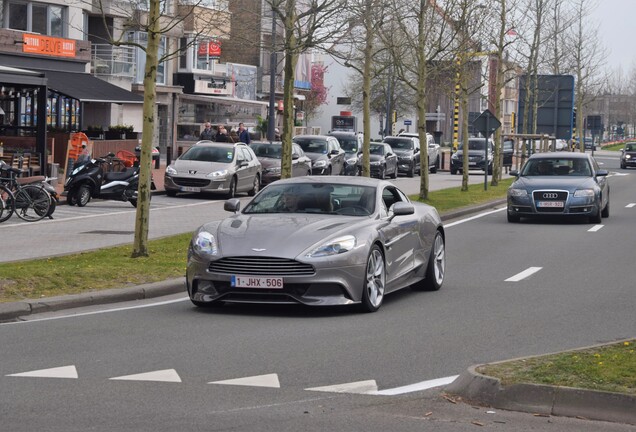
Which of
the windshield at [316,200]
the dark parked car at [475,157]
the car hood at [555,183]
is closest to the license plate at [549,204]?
the car hood at [555,183]

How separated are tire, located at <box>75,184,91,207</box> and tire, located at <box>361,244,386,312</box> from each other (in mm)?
17427

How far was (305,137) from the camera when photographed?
45.0m

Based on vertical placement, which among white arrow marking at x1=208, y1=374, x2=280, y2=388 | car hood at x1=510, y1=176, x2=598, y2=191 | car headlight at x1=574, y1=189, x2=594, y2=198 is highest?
car hood at x1=510, y1=176, x2=598, y2=191

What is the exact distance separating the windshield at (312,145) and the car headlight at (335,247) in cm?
3181

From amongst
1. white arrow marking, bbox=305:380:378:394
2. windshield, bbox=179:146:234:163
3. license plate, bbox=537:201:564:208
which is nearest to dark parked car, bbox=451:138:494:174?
windshield, bbox=179:146:234:163

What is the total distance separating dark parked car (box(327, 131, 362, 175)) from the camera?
157 ft

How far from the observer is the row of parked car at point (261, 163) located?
3381 centimetres

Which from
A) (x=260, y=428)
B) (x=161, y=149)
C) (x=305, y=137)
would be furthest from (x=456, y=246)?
(x=161, y=149)

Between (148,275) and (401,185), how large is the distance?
31.3 meters

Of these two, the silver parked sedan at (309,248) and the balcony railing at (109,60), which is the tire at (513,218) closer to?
the silver parked sedan at (309,248)

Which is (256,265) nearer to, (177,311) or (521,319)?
(177,311)

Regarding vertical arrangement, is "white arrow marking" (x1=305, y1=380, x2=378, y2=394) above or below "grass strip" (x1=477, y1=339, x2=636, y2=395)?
below

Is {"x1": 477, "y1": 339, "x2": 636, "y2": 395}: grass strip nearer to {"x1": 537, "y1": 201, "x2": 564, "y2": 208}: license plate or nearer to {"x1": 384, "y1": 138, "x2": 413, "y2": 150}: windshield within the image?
{"x1": 537, "y1": 201, "x2": 564, "y2": 208}: license plate

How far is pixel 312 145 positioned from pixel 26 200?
68.6ft
